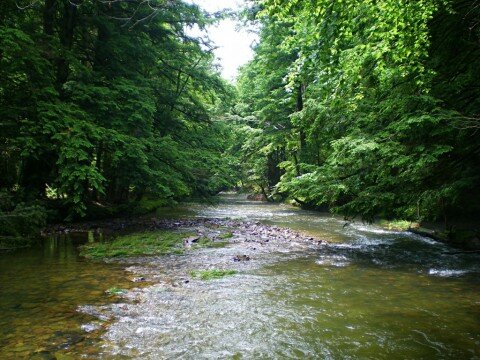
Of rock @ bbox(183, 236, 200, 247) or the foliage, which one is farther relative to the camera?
the foliage

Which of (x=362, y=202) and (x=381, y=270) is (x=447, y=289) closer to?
(x=381, y=270)

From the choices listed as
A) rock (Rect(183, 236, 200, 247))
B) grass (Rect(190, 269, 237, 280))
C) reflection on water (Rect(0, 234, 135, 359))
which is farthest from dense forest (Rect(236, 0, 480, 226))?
reflection on water (Rect(0, 234, 135, 359))

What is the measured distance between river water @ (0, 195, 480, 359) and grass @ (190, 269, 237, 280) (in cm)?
22

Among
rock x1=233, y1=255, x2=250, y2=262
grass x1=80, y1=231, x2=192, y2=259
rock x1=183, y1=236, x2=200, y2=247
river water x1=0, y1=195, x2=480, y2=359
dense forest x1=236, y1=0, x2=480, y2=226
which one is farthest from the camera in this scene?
rock x1=183, y1=236, x2=200, y2=247

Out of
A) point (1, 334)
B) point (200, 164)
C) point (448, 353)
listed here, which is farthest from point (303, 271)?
point (200, 164)

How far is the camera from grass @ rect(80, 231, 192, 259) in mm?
9164

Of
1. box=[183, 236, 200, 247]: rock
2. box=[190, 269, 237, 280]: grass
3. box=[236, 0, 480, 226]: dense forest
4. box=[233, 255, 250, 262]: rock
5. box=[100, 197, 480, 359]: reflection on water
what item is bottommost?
box=[100, 197, 480, 359]: reflection on water

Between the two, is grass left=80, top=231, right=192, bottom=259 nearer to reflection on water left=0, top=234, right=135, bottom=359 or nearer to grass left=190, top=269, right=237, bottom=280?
reflection on water left=0, top=234, right=135, bottom=359

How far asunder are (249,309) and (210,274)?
2031 millimetres

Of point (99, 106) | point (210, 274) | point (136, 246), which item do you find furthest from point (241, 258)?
point (99, 106)

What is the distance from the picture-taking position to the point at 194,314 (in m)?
5.24

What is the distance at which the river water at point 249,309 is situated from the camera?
4.20m

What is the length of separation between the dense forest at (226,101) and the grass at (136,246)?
76.8 inches

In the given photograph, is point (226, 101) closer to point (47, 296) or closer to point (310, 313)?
point (47, 296)
